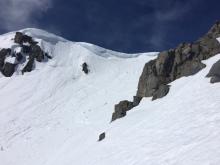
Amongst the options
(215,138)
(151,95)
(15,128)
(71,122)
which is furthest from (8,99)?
(215,138)

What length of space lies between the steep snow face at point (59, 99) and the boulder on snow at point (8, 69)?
3.71ft

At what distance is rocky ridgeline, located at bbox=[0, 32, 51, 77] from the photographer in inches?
2360

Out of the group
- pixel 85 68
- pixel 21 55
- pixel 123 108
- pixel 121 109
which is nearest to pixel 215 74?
pixel 123 108

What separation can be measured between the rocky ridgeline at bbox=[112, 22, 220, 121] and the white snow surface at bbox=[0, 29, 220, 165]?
4.14 ft

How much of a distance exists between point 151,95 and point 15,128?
16166 mm

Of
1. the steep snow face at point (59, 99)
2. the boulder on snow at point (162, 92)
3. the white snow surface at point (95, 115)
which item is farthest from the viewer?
the steep snow face at point (59, 99)

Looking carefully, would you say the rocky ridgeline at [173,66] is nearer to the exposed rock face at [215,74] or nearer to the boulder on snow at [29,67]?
the exposed rock face at [215,74]

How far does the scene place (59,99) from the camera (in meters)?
48.4

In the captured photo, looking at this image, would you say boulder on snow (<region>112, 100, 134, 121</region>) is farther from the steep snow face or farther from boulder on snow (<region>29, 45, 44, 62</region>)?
boulder on snow (<region>29, 45, 44, 62</region>)

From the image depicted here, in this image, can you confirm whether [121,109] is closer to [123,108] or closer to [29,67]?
[123,108]

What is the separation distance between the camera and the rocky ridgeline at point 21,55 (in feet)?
197

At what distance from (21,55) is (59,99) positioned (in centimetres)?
1835

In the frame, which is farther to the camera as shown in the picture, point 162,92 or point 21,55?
point 21,55

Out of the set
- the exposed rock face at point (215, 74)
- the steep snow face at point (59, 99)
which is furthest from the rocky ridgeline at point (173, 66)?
the exposed rock face at point (215, 74)
